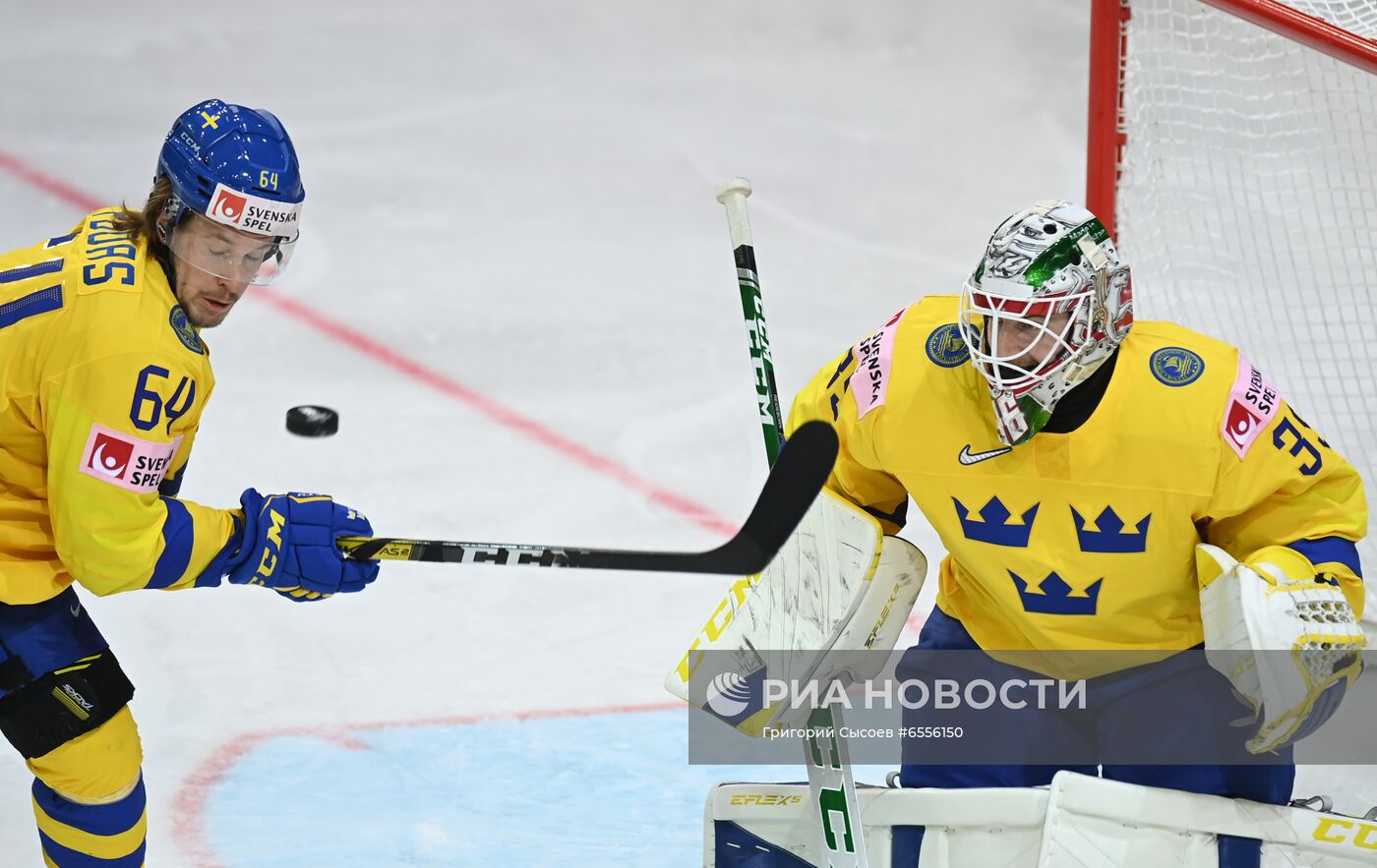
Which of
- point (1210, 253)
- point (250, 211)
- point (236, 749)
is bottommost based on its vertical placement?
point (236, 749)

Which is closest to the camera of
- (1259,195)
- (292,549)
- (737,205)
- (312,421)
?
(292,549)

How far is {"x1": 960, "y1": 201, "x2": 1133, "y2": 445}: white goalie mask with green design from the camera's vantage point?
2029 millimetres

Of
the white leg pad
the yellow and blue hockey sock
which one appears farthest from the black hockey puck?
the white leg pad

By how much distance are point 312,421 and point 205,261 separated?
2.04 metres

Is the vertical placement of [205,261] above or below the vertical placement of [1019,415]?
below

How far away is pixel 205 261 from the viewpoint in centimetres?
225

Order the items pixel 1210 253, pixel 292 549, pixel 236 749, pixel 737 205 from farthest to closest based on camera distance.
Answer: pixel 1210 253
pixel 236 749
pixel 737 205
pixel 292 549

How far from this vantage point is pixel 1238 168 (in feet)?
12.6

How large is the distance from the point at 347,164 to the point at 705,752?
3.57 metres

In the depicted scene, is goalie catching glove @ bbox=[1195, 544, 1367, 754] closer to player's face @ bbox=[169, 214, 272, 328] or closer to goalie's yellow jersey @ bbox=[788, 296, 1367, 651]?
goalie's yellow jersey @ bbox=[788, 296, 1367, 651]

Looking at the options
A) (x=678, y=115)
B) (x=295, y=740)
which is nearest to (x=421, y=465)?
(x=295, y=740)

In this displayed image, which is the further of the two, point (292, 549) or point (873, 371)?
point (292, 549)

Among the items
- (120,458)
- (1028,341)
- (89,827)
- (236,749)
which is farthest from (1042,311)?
(236,749)

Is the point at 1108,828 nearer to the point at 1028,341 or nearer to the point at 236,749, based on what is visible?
the point at 1028,341
